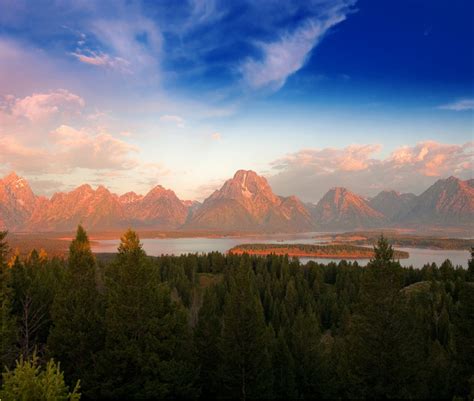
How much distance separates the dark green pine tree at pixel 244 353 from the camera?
109 ft

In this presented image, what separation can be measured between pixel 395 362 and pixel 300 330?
17.2 m

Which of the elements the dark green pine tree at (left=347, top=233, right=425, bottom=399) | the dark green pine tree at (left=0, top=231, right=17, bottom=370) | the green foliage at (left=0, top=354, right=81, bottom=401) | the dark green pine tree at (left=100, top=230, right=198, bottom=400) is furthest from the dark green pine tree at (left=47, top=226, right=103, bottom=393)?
the dark green pine tree at (left=347, top=233, right=425, bottom=399)

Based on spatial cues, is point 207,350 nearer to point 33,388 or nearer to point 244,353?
point 244,353

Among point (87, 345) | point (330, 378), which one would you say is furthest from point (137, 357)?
point (330, 378)

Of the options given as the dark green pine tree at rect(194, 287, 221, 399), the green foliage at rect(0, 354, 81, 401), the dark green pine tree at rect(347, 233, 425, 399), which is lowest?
the dark green pine tree at rect(194, 287, 221, 399)

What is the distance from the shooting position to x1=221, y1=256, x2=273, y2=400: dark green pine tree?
33094 millimetres

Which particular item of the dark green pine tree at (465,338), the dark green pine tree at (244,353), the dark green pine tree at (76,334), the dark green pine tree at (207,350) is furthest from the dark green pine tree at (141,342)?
the dark green pine tree at (465,338)

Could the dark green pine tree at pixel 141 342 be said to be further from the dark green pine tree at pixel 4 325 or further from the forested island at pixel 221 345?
the dark green pine tree at pixel 4 325

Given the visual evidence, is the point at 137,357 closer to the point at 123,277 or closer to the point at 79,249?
the point at 123,277

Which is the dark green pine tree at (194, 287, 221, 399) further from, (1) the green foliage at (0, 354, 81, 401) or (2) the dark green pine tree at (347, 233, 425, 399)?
(1) the green foliage at (0, 354, 81, 401)

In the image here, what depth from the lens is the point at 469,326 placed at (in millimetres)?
31312

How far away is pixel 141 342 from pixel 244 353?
400 inches

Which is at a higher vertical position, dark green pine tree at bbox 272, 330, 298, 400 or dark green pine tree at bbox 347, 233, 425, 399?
dark green pine tree at bbox 347, 233, 425, 399

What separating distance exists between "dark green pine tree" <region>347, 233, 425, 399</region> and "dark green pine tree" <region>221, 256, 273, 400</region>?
28.6ft
